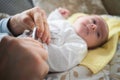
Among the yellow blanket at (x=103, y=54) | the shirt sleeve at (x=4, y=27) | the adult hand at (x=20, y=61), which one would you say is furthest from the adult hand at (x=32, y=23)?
the adult hand at (x=20, y=61)

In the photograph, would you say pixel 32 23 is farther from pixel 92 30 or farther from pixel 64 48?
pixel 92 30

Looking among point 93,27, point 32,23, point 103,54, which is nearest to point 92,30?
point 93,27

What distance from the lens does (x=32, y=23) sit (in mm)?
950

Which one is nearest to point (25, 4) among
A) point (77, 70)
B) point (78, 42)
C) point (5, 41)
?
point (78, 42)

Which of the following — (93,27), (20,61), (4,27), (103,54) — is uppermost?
(20,61)

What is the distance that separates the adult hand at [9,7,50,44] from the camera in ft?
2.90

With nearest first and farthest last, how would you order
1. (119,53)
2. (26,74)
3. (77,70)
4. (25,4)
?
1. (26,74)
2. (77,70)
3. (119,53)
4. (25,4)

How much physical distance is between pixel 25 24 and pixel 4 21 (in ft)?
0.37

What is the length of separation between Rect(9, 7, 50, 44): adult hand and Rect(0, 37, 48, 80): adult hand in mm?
464

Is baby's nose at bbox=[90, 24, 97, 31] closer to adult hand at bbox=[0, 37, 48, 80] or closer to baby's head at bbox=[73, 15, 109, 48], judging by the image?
baby's head at bbox=[73, 15, 109, 48]

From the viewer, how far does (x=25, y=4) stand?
4.53 feet

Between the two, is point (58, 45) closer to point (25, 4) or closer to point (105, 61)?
point (105, 61)

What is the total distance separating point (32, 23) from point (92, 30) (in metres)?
0.32

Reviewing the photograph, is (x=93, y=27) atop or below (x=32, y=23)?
below
